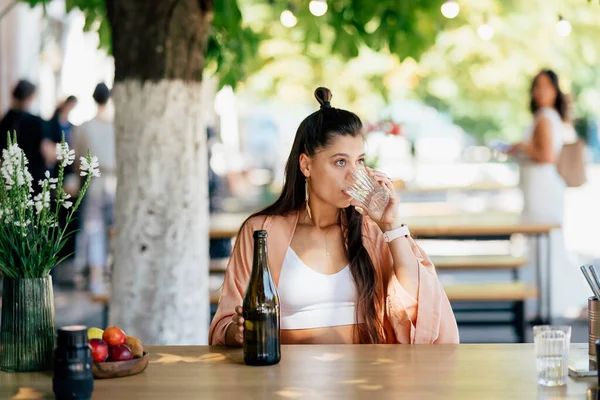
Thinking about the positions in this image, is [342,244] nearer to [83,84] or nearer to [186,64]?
[186,64]

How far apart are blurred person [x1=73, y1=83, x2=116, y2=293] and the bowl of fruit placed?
5.92 m

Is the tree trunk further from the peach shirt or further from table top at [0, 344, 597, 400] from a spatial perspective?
table top at [0, 344, 597, 400]

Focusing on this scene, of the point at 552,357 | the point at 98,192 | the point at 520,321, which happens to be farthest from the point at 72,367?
the point at 98,192

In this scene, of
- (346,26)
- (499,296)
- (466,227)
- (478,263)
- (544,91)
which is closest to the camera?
(346,26)

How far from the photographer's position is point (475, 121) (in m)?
24.9

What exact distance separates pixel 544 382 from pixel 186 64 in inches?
103

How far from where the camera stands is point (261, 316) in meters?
2.46

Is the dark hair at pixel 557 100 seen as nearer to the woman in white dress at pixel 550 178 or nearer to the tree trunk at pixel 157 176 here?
the woman in white dress at pixel 550 178

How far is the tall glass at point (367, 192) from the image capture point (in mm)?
2889

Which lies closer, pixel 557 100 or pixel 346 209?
pixel 346 209

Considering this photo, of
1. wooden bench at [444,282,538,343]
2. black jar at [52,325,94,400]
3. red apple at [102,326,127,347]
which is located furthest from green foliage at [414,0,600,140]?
black jar at [52,325,94,400]

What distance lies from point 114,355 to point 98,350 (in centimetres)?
5

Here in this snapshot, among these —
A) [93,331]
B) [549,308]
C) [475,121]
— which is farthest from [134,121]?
[475,121]

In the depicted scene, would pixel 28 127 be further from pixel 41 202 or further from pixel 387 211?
pixel 41 202
